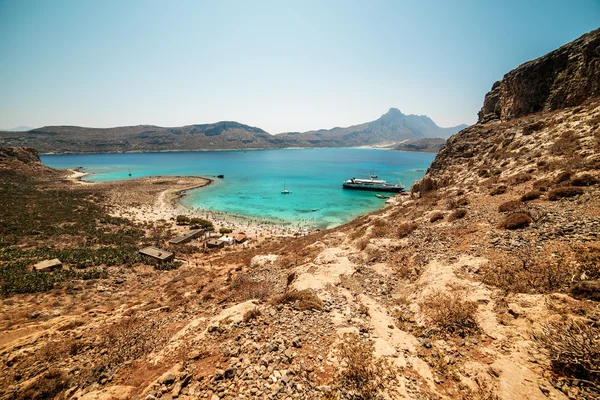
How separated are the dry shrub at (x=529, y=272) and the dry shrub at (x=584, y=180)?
30.9 feet

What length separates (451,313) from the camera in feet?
27.0

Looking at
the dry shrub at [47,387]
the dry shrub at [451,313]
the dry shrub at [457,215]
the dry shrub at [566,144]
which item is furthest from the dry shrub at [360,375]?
the dry shrub at [566,144]

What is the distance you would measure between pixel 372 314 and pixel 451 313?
285 cm

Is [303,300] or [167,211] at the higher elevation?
[303,300]

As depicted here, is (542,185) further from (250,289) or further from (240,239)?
(240,239)

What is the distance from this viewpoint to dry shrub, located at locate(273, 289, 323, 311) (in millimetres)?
9742

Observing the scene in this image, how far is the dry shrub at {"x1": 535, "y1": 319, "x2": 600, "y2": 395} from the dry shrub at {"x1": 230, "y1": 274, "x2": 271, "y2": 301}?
1059 cm

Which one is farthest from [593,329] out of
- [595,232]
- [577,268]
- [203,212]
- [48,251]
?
[203,212]

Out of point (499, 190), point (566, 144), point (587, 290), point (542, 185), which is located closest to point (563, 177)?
point (542, 185)

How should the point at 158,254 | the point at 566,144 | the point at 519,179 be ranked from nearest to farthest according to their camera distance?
the point at 519,179, the point at 566,144, the point at 158,254

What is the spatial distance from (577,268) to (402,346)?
23.4 feet

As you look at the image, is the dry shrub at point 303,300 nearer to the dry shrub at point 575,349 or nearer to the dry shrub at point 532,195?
the dry shrub at point 575,349

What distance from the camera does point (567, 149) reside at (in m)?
19.8

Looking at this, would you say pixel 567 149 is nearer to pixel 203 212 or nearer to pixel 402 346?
pixel 402 346
